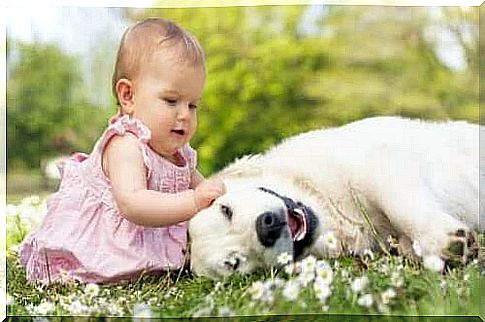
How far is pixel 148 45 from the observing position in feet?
11.1

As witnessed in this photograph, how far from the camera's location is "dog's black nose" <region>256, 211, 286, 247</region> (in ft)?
10.8

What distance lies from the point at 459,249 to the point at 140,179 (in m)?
0.87

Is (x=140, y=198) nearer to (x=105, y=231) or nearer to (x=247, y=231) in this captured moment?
(x=105, y=231)

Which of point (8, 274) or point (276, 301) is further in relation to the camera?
point (8, 274)

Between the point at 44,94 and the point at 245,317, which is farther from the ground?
the point at 44,94

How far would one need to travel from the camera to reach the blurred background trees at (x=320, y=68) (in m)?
3.46

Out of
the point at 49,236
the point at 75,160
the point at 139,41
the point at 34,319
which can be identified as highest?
the point at 139,41

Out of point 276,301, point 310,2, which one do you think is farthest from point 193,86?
point 276,301

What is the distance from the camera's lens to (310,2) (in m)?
3.46

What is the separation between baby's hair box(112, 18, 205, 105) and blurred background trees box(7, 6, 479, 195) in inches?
1.6

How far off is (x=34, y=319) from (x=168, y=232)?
1.43ft

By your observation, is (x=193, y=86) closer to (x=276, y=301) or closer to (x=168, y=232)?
(x=168, y=232)

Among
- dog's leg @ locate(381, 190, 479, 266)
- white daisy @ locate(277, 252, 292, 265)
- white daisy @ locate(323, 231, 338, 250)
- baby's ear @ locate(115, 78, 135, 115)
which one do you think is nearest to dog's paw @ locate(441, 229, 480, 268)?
dog's leg @ locate(381, 190, 479, 266)

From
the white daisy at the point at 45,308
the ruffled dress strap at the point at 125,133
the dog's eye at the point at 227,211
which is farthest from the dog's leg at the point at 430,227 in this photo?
the white daisy at the point at 45,308
